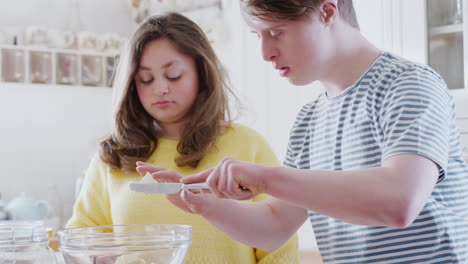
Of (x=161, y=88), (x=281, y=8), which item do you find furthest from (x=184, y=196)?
(x=161, y=88)

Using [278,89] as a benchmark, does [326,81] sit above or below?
above

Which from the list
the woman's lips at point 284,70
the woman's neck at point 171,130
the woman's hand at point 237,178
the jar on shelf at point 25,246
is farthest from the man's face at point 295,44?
the woman's neck at point 171,130

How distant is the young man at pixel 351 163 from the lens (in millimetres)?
776

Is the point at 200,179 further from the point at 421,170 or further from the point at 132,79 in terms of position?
the point at 132,79

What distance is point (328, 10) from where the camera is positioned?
954 millimetres

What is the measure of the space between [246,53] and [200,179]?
216 centimetres

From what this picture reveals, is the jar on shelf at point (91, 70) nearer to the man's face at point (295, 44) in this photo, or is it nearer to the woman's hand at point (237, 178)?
the man's face at point (295, 44)

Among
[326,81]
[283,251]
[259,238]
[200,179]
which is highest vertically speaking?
[326,81]

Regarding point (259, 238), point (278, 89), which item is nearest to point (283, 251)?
point (259, 238)

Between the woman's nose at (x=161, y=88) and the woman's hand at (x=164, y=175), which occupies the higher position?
the woman's nose at (x=161, y=88)

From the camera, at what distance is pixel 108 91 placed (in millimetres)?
3395

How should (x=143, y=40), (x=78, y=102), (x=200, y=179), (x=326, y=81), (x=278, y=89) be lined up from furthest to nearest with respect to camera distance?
(x=78, y=102) < (x=278, y=89) < (x=143, y=40) < (x=326, y=81) < (x=200, y=179)

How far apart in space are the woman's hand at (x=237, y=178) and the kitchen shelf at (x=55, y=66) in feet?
7.52

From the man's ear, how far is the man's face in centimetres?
1
